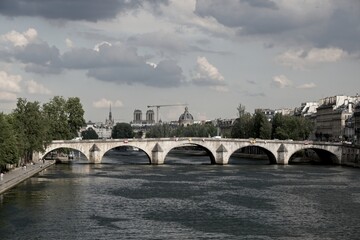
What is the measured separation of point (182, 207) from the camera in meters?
40.9

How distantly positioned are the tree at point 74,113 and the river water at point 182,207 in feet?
95.2

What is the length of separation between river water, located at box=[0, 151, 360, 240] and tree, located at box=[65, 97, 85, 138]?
2903cm

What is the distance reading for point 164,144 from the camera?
83.4 metres

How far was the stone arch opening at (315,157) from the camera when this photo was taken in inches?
3412

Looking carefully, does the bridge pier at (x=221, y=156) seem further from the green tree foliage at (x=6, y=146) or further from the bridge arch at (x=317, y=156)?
the green tree foliage at (x=6, y=146)

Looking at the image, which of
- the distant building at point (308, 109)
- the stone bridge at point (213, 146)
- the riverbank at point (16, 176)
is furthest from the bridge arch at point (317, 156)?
the distant building at point (308, 109)

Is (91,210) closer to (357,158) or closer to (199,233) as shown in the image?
(199,233)

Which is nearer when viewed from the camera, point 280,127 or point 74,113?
point 74,113

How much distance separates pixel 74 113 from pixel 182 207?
5252 cm

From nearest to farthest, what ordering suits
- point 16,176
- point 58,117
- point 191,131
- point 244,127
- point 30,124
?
1. point 16,176
2. point 30,124
3. point 58,117
4. point 244,127
5. point 191,131

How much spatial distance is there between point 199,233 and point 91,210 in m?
8.80

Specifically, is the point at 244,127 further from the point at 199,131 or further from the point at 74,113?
the point at 199,131

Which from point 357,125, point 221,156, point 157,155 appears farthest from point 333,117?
point 157,155

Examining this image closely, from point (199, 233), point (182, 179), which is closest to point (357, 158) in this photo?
point (182, 179)
